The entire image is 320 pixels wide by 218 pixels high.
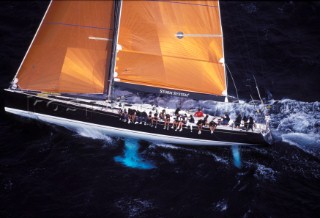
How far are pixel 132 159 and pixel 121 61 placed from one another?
26.2 ft

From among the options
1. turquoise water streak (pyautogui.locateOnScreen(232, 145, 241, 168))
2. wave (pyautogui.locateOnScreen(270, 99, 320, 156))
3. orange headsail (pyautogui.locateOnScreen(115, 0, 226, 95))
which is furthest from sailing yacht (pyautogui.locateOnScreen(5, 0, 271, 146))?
wave (pyautogui.locateOnScreen(270, 99, 320, 156))

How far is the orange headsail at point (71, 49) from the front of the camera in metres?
36.4

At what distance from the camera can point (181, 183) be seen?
35.5 metres

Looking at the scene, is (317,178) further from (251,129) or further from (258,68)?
(258,68)

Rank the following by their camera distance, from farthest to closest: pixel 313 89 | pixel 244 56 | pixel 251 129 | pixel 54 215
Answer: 1. pixel 244 56
2. pixel 313 89
3. pixel 251 129
4. pixel 54 215

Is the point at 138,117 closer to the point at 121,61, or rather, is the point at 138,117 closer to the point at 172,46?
the point at 121,61

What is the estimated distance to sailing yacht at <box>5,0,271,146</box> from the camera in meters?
35.3

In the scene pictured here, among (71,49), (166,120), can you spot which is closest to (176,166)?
(166,120)

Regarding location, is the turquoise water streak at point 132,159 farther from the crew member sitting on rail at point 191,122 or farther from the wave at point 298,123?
the wave at point 298,123

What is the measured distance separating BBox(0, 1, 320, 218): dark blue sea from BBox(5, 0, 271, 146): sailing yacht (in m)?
1.74

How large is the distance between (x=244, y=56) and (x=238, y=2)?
969cm

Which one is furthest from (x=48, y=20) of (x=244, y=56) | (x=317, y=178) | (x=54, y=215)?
(x=317, y=178)

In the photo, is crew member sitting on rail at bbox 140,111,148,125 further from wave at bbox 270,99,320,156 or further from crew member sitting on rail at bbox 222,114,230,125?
wave at bbox 270,99,320,156

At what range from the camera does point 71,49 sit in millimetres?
36906
